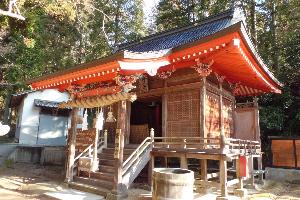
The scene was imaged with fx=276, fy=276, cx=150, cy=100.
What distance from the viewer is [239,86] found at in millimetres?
14312

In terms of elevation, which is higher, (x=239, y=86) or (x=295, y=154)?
(x=239, y=86)

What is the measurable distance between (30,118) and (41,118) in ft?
2.89

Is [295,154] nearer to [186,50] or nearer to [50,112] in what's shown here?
[186,50]

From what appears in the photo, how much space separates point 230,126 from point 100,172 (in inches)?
261

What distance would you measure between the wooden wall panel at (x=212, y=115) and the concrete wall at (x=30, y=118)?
49.6 ft

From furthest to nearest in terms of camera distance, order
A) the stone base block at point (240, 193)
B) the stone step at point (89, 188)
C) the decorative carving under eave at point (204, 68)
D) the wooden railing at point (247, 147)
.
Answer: the wooden railing at point (247, 147), the decorative carving under eave at point (204, 68), the stone base block at point (240, 193), the stone step at point (89, 188)

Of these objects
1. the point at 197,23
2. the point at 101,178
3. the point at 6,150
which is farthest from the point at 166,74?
the point at 6,150

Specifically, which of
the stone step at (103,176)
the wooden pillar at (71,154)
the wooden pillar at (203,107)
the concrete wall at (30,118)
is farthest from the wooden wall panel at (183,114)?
the concrete wall at (30,118)

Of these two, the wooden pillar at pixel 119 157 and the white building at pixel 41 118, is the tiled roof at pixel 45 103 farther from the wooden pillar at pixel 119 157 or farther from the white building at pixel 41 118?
the wooden pillar at pixel 119 157

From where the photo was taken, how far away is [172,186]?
6.36m

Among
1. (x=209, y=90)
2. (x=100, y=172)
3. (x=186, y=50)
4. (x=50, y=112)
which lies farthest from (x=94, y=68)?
(x=50, y=112)

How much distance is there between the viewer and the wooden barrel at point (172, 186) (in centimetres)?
635

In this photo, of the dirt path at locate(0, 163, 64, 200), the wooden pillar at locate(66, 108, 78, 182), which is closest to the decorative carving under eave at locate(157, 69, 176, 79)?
the wooden pillar at locate(66, 108, 78, 182)

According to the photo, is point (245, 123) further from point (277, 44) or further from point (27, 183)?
point (27, 183)
